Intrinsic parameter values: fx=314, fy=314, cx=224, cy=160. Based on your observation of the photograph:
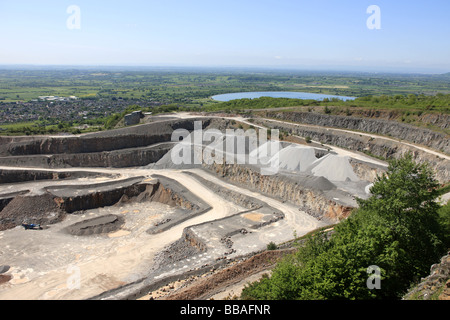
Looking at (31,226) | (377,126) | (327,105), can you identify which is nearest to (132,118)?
(31,226)

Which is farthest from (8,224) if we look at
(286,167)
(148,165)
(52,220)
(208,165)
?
(286,167)

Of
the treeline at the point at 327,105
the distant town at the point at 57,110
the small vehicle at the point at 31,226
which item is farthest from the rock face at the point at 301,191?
the distant town at the point at 57,110

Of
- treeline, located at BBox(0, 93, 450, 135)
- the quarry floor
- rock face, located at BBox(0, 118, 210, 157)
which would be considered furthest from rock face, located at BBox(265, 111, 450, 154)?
rock face, located at BBox(0, 118, 210, 157)

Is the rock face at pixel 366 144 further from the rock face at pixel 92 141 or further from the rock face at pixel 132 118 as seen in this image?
the rock face at pixel 132 118

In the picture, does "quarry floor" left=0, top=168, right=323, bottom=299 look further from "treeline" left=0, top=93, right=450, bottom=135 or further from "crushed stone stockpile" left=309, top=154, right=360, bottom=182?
"treeline" left=0, top=93, right=450, bottom=135

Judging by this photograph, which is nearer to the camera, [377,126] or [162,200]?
[162,200]

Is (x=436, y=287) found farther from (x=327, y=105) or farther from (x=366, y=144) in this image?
(x=327, y=105)
